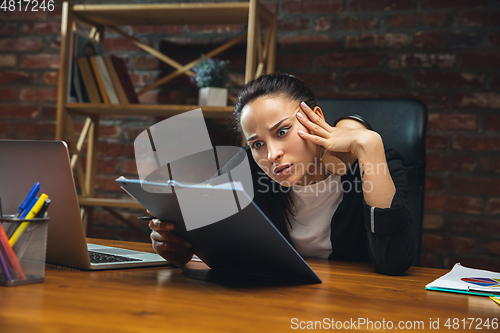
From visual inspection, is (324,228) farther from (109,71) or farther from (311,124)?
(109,71)

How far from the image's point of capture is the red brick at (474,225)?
1741 mm

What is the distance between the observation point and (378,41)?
73.4 inches

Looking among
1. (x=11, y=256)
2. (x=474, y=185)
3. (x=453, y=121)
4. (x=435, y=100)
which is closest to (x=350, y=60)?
(x=435, y=100)

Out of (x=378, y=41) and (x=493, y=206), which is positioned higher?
(x=378, y=41)

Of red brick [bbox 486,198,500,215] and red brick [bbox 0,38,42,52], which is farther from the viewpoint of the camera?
red brick [bbox 0,38,42,52]

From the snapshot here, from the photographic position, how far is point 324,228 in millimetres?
1193

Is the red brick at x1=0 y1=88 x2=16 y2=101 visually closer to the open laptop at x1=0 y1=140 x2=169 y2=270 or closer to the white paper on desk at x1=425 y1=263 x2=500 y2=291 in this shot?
the open laptop at x1=0 y1=140 x2=169 y2=270

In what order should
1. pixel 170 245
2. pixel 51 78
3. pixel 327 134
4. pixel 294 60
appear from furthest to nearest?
pixel 51 78 → pixel 294 60 → pixel 327 134 → pixel 170 245

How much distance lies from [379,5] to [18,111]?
1.81 metres

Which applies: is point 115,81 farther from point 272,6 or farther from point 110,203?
point 272,6

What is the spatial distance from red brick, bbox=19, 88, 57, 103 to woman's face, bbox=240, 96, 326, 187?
1512 mm

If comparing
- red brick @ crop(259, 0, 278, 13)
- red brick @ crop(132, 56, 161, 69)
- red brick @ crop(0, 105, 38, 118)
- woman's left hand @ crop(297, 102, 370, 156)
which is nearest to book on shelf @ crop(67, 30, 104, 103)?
red brick @ crop(132, 56, 161, 69)

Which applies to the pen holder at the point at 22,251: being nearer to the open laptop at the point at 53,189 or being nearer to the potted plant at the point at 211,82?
the open laptop at the point at 53,189

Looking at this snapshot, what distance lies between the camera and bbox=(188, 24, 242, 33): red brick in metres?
2.02
